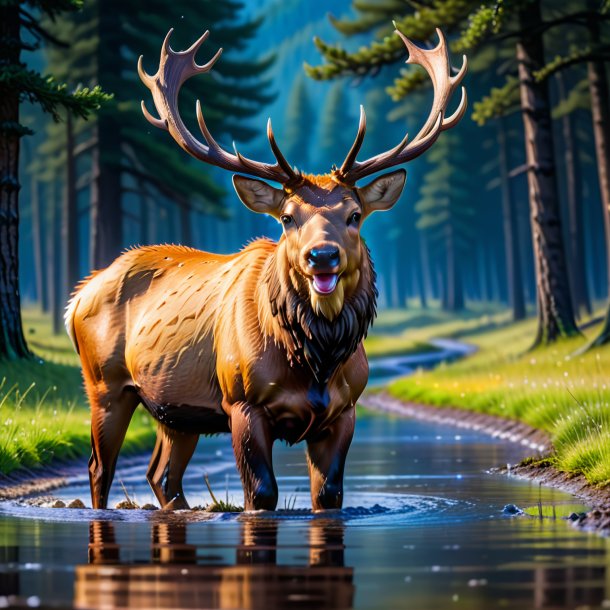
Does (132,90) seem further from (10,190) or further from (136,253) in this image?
(136,253)

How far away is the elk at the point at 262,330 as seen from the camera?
10859 millimetres

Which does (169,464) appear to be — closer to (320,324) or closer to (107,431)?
(107,431)

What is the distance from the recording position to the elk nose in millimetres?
10344

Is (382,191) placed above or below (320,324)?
above

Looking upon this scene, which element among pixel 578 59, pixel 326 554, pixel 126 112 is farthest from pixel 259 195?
pixel 126 112

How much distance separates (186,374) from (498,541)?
370 cm

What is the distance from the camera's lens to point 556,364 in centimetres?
2620

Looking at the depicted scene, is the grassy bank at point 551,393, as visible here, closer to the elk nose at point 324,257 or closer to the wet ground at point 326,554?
the wet ground at point 326,554

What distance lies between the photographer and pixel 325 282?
1042 cm

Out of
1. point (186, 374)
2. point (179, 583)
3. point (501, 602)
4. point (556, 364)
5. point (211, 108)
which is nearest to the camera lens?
point (501, 602)

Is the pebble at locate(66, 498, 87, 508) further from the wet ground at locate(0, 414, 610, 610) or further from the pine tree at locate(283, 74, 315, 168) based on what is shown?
the pine tree at locate(283, 74, 315, 168)

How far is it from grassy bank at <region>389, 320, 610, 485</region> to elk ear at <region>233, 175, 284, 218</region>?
327 cm

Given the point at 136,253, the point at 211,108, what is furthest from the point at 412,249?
the point at 136,253

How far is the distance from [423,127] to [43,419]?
819cm
